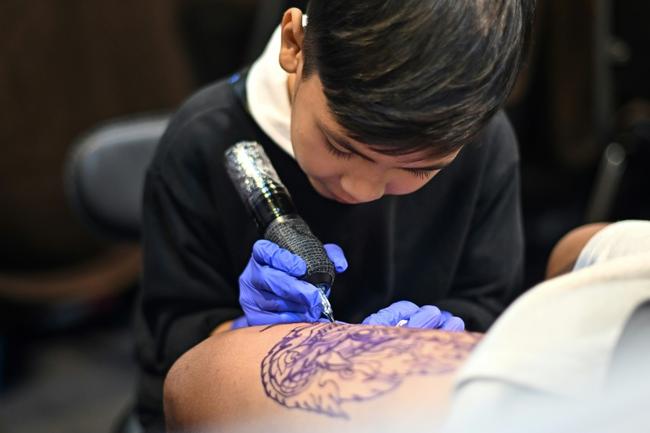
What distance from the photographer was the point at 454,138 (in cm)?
69

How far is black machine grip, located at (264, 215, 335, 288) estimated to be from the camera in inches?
29.2

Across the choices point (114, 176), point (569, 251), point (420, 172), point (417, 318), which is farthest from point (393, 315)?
point (114, 176)

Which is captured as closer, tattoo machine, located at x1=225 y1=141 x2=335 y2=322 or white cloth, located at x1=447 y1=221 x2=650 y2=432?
white cloth, located at x1=447 y1=221 x2=650 y2=432

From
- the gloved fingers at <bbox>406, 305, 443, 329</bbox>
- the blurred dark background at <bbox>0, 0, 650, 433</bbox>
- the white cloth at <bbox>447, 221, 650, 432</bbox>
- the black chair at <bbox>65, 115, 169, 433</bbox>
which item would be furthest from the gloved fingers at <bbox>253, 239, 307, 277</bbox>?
the blurred dark background at <bbox>0, 0, 650, 433</bbox>

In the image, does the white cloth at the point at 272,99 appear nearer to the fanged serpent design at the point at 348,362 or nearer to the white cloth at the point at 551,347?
the fanged serpent design at the point at 348,362

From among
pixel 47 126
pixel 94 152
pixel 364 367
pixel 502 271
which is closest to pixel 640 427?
pixel 364 367

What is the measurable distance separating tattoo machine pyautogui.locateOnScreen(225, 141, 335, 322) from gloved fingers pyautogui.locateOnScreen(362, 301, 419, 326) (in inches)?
1.5

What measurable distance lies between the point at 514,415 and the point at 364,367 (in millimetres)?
136

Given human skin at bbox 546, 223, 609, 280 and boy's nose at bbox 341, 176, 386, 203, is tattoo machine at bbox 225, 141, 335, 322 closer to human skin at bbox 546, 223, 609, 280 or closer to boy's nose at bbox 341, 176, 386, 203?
boy's nose at bbox 341, 176, 386, 203

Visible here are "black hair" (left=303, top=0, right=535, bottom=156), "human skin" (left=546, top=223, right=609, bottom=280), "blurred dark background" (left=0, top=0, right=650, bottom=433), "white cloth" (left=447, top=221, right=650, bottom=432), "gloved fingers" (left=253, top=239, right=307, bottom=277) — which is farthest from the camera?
"blurred dark background" (left=0, top=0, right=650, bottom=433)

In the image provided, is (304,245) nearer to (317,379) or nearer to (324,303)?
(324,303)

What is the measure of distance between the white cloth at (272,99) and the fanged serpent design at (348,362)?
0.91 ft

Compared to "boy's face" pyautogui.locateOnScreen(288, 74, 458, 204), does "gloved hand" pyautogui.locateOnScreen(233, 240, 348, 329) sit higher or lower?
lower

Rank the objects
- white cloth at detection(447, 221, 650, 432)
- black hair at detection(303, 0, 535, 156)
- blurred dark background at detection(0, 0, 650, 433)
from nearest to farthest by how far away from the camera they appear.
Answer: white cloth at detection(447, 221, 650, 432) → black hair at detection(303, 0, 535, 156) → blurred dark background at detection(0, 0, 650, 433)
